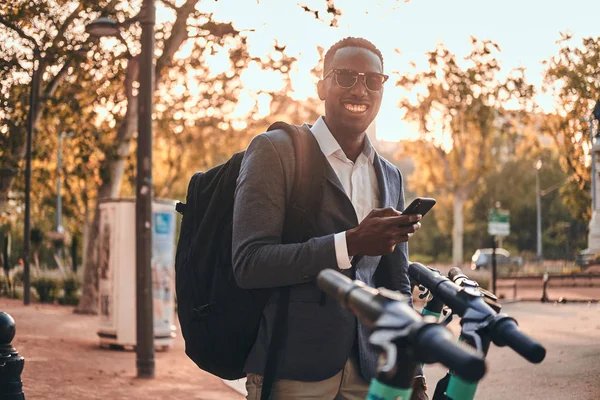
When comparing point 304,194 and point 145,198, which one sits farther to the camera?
point 145,198

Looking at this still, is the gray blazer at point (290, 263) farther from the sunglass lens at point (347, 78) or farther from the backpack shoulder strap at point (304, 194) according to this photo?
the sunglass lens at point (347, 78)

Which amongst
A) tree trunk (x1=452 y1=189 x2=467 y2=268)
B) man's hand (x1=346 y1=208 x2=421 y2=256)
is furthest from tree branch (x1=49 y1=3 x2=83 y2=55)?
tree trunk (x1=452 y1=189 x2=467 y2=268)

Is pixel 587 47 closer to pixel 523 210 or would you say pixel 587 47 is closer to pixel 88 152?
pixel 88 152

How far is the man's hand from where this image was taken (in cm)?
243

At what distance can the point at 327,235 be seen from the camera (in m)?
2.68

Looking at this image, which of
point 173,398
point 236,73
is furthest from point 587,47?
point 173,398

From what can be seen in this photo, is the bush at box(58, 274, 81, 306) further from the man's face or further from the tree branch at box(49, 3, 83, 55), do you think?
the man's face

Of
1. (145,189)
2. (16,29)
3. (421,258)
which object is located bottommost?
(421,258)

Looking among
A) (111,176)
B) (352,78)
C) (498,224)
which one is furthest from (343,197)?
(498,224)

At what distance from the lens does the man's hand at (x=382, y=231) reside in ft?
7.98

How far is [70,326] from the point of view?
61.4 feet

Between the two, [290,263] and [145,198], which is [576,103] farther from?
[290,263]

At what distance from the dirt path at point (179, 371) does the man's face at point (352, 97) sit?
672cm

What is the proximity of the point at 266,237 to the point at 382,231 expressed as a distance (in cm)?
37
